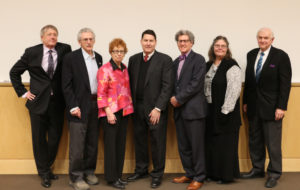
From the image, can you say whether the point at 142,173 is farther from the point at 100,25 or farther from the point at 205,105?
the point at 100,25

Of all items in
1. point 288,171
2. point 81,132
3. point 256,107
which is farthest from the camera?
point 288,171

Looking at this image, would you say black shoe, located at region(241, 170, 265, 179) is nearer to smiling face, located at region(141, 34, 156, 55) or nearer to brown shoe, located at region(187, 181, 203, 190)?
brown shoe, located at region(187, 181, 203, 190)

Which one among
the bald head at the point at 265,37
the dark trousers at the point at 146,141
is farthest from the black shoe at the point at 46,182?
the bald head at the point at 265,37

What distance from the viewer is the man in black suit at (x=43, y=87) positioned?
316 centimetres

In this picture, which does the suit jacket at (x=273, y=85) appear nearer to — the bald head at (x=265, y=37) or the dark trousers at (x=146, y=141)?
the bald head at (x=265, y=37)

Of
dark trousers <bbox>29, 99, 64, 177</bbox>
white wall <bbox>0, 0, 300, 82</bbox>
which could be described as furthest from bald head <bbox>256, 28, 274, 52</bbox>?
dark trousers <bbox>29, 99, 64, 177</bbox>

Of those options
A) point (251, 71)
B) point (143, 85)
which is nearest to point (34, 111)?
point (143, 85)

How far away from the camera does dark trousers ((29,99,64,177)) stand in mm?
3201

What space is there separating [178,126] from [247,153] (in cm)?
104

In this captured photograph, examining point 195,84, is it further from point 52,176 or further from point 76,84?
point 52,176

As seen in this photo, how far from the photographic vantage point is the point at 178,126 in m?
3.28

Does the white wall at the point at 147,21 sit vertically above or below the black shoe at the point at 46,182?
above

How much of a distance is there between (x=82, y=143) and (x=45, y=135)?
0.46 meters

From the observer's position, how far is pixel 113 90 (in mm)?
3021
